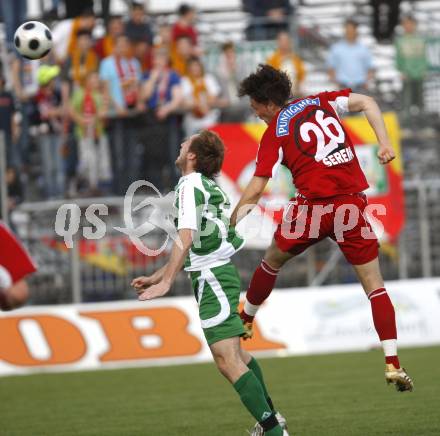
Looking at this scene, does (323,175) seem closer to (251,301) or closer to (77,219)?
(251,301)

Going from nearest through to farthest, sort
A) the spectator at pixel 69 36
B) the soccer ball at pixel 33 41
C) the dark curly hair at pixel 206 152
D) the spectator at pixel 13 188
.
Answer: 1. the dark curly hair at pixel 206 152
2. the soccer ball at pixel 33 41
3. the spectator at pixel 13 188
4. the spectator at pixel 69 36

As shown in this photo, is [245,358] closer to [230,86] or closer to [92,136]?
[92,136]

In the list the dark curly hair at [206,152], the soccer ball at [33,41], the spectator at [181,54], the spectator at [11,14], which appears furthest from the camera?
the spectator at [11,14]

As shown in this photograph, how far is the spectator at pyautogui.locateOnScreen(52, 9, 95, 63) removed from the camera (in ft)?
58.4

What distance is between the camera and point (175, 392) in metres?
12.2

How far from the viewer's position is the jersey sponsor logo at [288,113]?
28.3ft

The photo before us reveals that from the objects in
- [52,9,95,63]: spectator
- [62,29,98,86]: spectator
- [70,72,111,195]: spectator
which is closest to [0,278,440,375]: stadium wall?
[70,72,111,195]: spectator

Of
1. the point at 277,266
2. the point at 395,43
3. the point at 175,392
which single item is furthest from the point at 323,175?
the point at 395,43

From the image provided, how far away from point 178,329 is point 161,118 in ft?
10.9

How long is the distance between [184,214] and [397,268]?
961 cm

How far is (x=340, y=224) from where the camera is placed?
8719mm

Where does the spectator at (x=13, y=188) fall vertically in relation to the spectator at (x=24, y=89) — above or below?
below

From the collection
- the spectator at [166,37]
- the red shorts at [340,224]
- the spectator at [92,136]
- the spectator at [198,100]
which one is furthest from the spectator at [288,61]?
the red shorts at [340,224]

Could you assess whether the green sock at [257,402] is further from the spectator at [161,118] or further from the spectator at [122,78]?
the spectator at [122,78]
